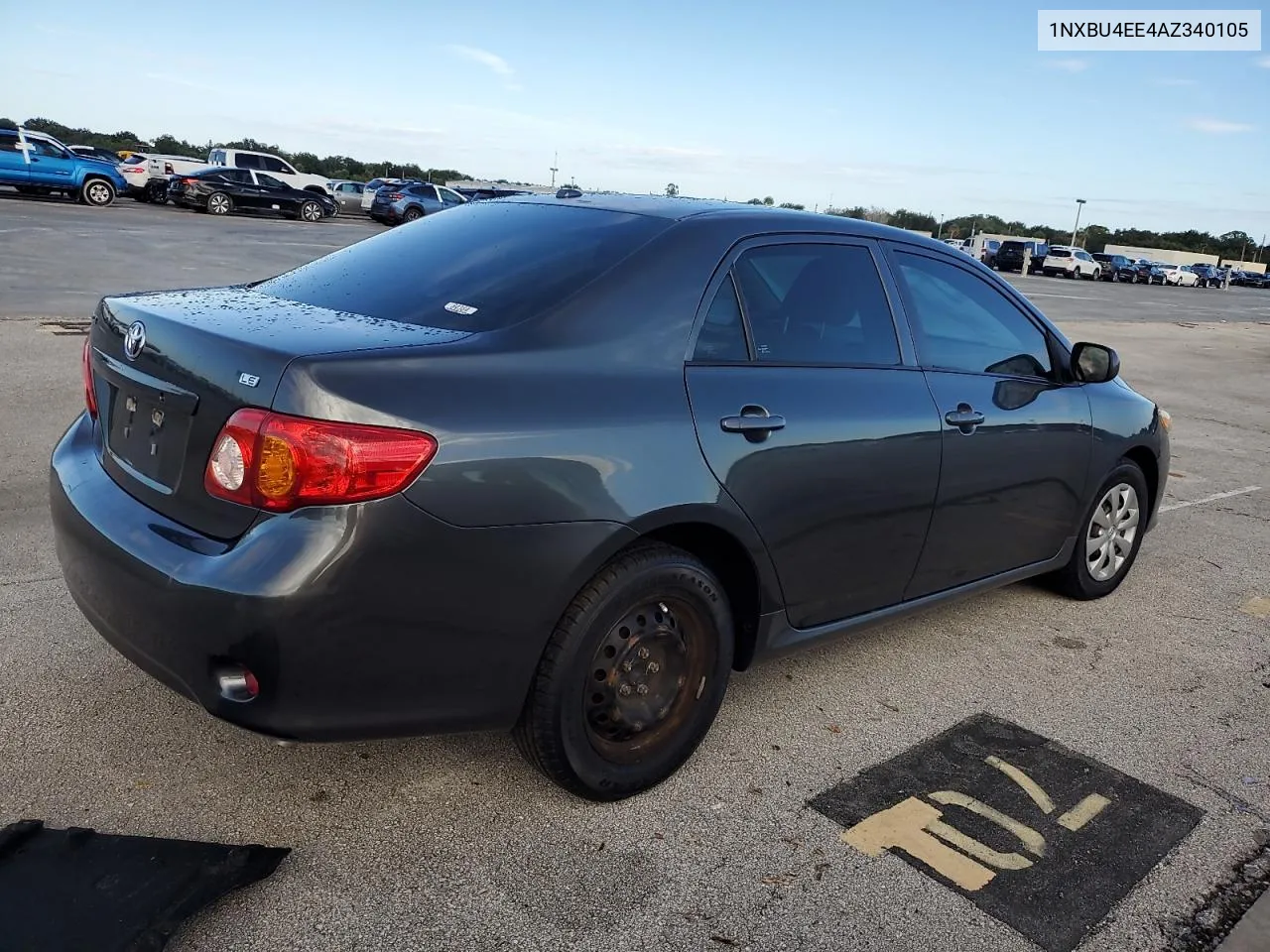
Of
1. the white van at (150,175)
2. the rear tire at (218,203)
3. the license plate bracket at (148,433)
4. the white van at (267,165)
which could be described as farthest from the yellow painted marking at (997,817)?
the white van at (150,175)

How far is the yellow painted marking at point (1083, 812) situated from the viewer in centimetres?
307

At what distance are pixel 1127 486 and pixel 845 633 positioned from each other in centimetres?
213

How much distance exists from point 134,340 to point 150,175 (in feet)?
114

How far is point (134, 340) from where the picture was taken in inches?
111

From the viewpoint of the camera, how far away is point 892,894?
268 cm

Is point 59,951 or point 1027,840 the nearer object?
point 59,951

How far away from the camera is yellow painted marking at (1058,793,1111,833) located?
3074 mm

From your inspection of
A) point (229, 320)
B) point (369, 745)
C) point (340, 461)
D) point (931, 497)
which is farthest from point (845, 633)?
point (229, 320)

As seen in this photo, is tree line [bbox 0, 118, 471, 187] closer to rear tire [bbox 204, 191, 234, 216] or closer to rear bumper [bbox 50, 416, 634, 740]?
rear tire [bbox 204, 191, 234, 216]

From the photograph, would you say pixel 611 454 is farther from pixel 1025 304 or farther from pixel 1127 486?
pixel 1127 486

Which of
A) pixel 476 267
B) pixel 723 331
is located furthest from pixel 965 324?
pixel 476 267

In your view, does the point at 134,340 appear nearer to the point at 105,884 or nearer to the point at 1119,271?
the point at 105,884

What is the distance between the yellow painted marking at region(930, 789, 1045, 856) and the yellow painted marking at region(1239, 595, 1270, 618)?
2.67 m

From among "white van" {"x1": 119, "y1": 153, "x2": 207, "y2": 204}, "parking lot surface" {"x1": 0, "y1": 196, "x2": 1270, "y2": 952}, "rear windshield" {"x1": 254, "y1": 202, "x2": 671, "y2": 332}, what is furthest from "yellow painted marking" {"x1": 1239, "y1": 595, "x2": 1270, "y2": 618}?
"white van" {"x1": 119, "y1": 153, "x2": 207, "y2": 204}
